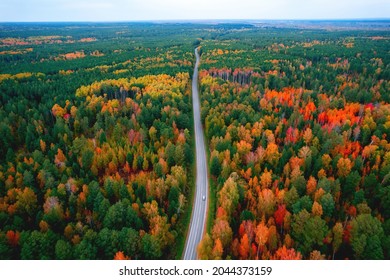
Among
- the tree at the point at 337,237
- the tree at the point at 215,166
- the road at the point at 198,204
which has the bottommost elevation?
the road at the point at 198,204

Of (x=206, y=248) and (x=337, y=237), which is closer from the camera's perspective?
(x=206, y=248)

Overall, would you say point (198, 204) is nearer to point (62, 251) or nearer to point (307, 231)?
point (307, 231)

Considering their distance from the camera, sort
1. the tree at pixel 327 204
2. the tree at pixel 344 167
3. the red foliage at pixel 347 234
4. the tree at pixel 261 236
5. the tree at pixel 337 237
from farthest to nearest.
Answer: the tree at pixel 344 167
the tree at pixel 327 204
the red foliage at pixel 347 234
the tree at pixel 337 237
the tree at pixel 261 236

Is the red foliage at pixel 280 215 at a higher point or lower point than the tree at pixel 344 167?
lower

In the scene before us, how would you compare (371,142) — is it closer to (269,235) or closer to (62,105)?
(269,235)

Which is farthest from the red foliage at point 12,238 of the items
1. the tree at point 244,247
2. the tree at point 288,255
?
the tree at point 288,255

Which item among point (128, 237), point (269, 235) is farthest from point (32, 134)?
point (269, 235)

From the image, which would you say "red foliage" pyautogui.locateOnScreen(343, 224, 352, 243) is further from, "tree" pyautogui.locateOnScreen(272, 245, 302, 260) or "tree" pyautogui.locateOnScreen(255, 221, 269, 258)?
"tree" pyautogui.locateOnScreen(255, 221, 269, 258)

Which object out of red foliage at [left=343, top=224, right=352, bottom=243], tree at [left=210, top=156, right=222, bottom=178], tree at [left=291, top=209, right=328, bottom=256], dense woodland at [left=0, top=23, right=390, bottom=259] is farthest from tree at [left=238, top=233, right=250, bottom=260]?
tree at [left=210, top=156, right=222, bottom=178]

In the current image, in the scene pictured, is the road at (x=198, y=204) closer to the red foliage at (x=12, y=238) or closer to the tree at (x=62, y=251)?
the tree at (x=62, y=251)

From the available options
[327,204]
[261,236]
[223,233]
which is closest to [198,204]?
[223,233]

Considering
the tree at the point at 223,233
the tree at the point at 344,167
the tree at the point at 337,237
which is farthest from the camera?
the tree at the point at 344,167
